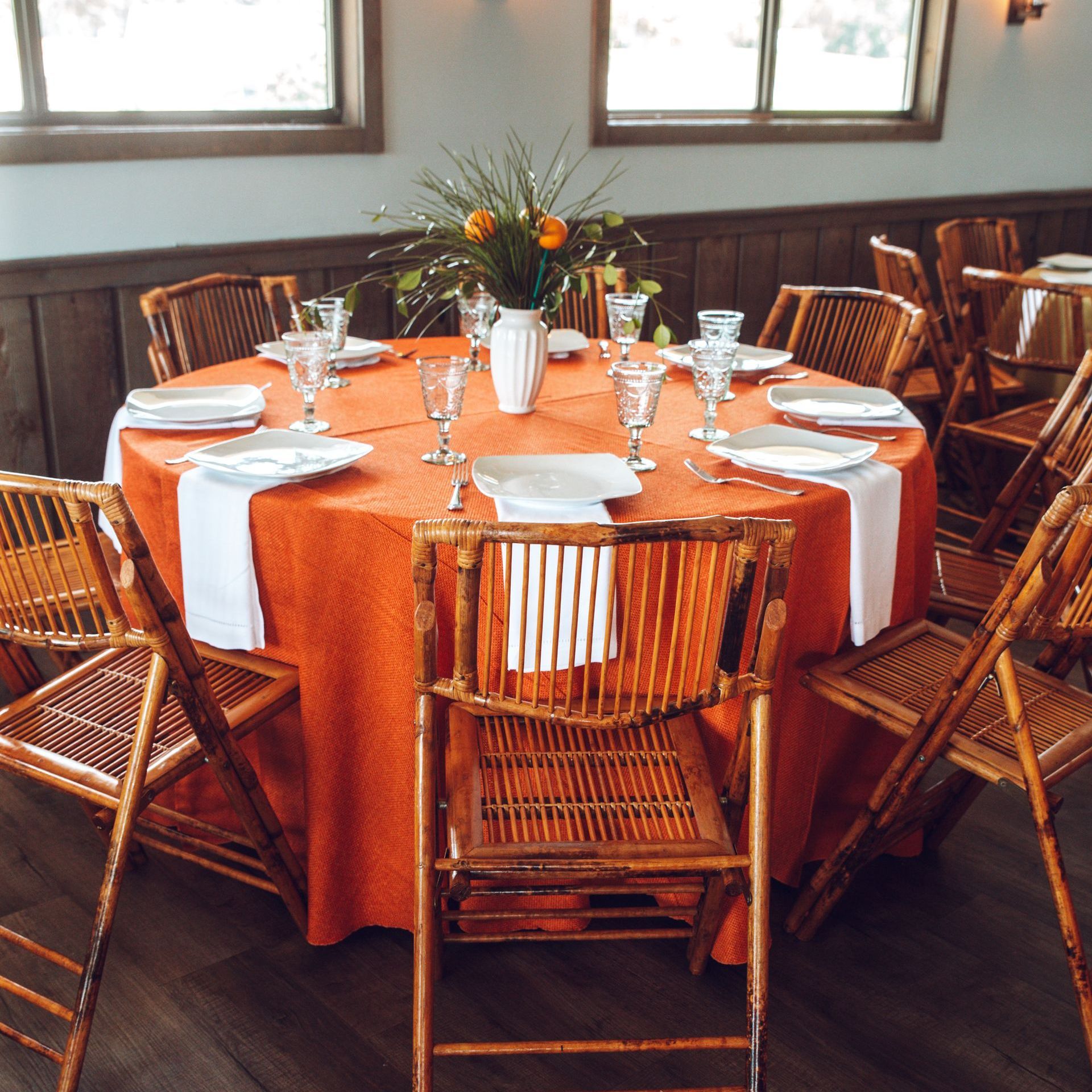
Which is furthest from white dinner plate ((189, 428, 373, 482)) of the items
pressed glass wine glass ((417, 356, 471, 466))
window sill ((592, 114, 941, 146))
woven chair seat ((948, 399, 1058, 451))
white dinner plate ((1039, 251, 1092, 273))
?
white dinner plate ((1039, 251, 1092, 273))

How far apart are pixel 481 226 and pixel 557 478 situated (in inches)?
20.5

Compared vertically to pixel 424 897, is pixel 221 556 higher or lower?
higher

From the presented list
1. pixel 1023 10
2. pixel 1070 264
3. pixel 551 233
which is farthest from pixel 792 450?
pixel 1023 10

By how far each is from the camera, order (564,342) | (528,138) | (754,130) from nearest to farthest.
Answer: (564,342) → (528,138) → (754,130)

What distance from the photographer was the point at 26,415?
→ 3156 mm

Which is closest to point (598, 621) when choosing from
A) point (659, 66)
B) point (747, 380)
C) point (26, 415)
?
point (747, 380)

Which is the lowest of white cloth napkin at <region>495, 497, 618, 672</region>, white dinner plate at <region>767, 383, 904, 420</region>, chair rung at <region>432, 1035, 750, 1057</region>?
chair rung at <region>432, 1035, 750, 1057</region>

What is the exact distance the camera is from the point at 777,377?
102 inches

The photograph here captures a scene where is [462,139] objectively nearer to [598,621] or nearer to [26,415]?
[26,415]

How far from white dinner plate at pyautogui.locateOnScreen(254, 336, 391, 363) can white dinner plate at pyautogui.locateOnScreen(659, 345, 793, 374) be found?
2.19ft

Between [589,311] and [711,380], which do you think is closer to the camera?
[711,380]

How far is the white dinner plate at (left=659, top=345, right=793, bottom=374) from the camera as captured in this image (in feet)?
8.47

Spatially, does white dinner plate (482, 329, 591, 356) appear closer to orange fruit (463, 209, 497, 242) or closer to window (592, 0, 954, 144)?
orange fruit (463, 209, 497, 242)

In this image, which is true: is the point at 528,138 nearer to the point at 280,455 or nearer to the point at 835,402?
the point at 835,402
